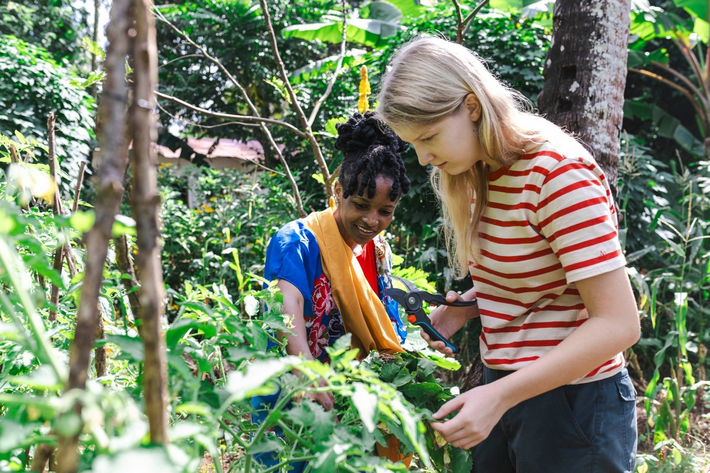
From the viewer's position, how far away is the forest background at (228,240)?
0.44 meters

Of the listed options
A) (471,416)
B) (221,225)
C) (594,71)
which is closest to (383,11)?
(221,225)

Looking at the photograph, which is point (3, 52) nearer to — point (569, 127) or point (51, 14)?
point (569, 127)

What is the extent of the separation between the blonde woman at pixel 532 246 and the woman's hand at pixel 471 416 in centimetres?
7

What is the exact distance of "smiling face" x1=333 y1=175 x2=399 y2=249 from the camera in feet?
5.60

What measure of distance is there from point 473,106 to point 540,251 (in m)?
A: 0.37

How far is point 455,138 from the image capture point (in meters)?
1.27

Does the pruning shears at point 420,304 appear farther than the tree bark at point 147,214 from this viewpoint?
Yes

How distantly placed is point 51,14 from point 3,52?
23.9ft

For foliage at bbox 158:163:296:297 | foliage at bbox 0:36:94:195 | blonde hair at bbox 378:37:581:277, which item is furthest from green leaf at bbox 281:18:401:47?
blonde hair at bbox 378:37:581:277

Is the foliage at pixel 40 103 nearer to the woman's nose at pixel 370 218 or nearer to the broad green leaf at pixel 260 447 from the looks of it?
the woman's nose at pixel 370 218

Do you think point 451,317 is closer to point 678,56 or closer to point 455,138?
point 455,138

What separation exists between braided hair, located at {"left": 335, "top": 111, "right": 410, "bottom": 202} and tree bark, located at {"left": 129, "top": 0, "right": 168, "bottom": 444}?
4.16 ft

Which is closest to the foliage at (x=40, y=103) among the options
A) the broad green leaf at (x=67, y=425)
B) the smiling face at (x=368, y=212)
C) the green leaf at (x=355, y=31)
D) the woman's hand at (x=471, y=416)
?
the green leaf at (x=355, y=31)

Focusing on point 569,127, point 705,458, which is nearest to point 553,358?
point 569,127
